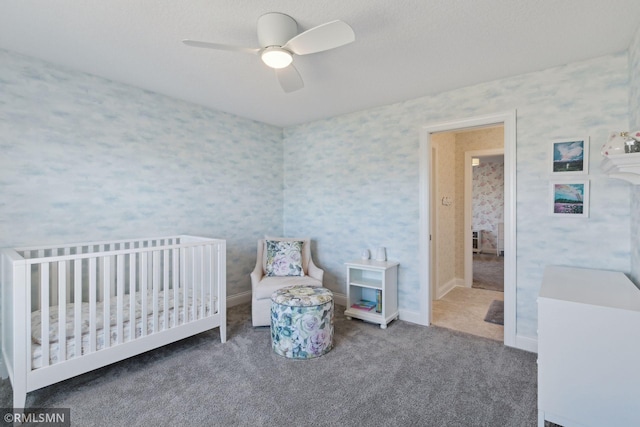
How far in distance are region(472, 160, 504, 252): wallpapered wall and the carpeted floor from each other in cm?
52

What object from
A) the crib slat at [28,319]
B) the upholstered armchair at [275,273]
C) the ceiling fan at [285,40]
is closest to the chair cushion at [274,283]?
the upholstered armchair at [275,273]

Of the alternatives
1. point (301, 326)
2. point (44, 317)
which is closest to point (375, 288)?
point (301, 326)

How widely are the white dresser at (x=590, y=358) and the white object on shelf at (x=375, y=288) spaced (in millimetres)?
1558

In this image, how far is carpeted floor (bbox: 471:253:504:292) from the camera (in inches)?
186

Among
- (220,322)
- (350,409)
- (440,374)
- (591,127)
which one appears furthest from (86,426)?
(591,127)

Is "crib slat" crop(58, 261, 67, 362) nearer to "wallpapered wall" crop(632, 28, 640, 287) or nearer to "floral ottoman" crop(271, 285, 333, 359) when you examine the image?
"floral ottoman" crop(271, 285, 333, 359)

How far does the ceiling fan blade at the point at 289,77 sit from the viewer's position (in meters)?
2.07

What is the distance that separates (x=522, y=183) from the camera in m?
2.63

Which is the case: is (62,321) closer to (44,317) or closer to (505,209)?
(44,317)

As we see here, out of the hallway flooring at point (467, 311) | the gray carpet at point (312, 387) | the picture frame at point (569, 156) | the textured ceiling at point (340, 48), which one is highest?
the textured ceiling at point (340, 48)

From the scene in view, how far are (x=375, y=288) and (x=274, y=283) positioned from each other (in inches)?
40.9

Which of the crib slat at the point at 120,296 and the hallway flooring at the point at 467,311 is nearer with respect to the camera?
the crib slat at the point at 120,296

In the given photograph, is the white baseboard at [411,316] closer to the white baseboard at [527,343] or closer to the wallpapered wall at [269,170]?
the wallpapered wall at [269,170]

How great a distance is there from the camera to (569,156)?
2428 mm
